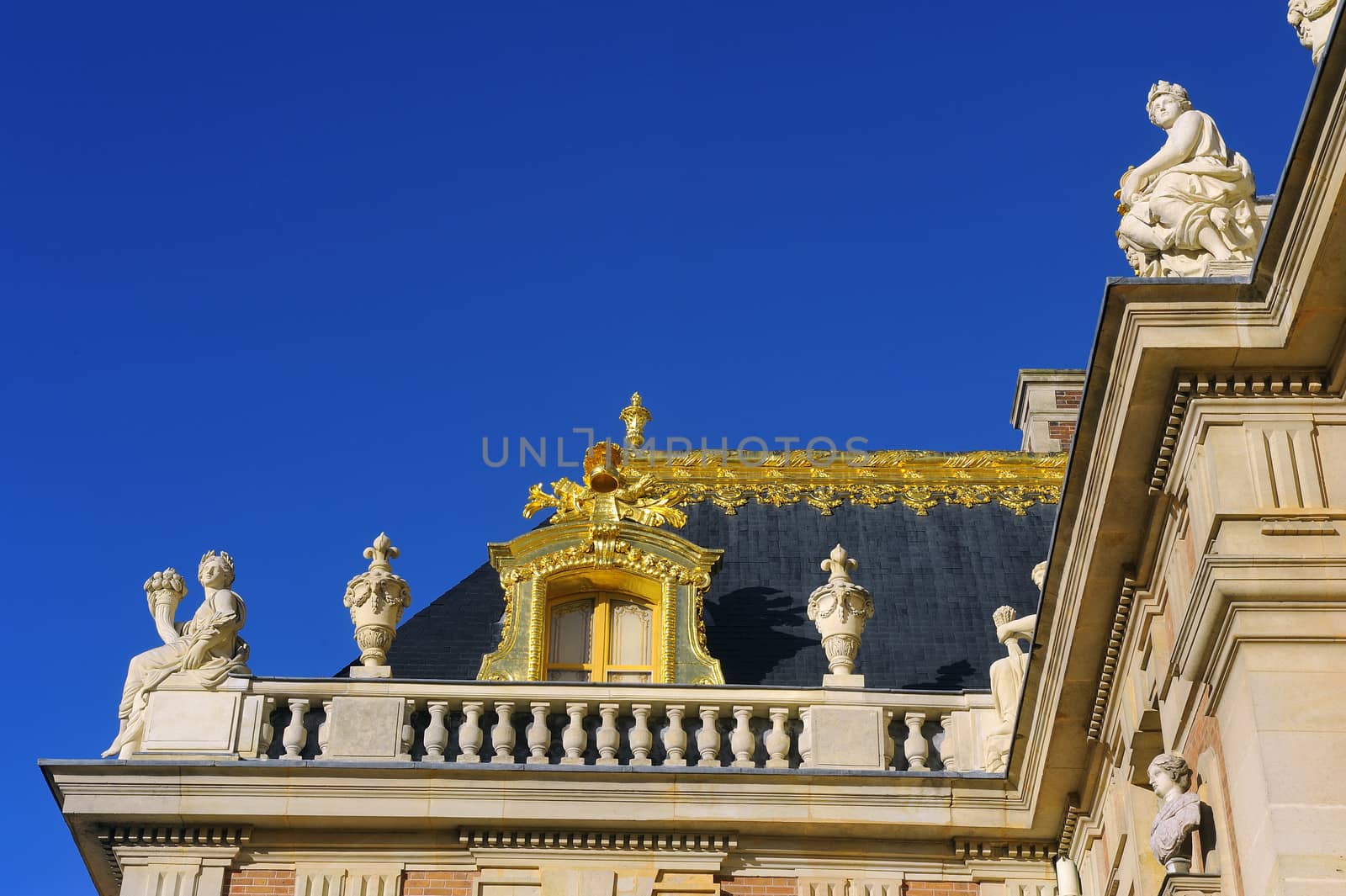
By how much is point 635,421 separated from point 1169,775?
10779mm

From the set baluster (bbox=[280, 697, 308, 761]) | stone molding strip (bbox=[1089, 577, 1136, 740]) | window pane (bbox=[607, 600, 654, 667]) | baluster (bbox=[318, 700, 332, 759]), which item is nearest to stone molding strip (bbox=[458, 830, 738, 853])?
baluster (bbox=[318, 700, 332, 759])

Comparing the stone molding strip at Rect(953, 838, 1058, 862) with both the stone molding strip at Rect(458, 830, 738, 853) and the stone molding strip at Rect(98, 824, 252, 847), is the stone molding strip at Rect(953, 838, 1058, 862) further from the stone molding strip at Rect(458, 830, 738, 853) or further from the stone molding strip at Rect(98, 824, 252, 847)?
the stone molding strip at Rect(98, 824, 252, 847)

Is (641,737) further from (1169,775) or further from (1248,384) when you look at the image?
(1248,384)

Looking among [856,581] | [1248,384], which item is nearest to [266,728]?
[856,581]

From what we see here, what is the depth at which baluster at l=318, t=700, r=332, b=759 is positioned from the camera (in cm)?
1680

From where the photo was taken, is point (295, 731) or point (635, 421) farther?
point (635, 421)

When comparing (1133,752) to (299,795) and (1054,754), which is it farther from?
(299,795)

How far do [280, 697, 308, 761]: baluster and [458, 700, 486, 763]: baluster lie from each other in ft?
3.96

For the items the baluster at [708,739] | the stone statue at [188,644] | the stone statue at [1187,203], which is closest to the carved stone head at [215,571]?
the stone statue at [188,644]

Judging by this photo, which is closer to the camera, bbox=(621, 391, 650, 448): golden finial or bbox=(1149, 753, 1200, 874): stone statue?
bbox=(1149, 753, 1200, 874): stone statue

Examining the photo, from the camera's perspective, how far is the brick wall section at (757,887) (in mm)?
16344

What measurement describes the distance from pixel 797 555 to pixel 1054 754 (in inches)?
229

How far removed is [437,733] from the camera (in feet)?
55.0

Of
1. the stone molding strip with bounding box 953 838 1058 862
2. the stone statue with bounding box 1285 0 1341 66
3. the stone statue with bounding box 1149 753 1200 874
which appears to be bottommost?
the stone statue with bounding box 1149 753 1200 874
